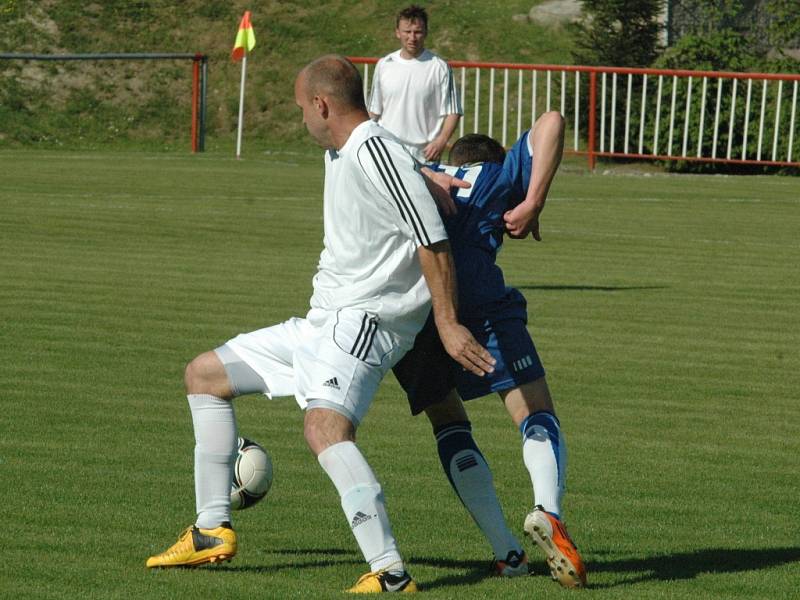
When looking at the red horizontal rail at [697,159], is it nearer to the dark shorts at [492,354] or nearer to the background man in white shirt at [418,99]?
the background man in white shirt at [418,99]

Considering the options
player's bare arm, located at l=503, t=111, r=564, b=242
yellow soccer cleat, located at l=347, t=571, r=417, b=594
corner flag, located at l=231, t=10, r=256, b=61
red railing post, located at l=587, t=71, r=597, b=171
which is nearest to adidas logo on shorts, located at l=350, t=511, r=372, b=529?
yellow soccer cleat, located at l=347, t=571, r=417, b=594

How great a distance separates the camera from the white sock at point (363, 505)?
219 inches

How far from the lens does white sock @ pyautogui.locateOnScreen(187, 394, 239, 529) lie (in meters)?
6.07

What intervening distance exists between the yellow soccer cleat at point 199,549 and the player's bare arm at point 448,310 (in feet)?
3.69

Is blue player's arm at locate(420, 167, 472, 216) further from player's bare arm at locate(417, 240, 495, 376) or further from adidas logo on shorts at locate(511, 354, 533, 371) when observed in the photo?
adidas logo on shorts at locate(511, 354, 533, 371)

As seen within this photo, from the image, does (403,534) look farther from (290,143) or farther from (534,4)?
(534,4)

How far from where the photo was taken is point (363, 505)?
5.56 metres

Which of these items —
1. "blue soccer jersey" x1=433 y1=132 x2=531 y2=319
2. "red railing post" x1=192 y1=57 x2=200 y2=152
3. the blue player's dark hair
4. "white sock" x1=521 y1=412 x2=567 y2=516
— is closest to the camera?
"white sock" x1=521 y1=412 x2=567 y2=516

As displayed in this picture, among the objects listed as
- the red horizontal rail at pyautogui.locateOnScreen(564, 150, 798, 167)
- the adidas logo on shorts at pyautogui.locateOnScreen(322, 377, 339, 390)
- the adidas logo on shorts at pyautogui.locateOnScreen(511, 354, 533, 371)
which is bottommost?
the red horizontal rail at pyautogui.locateOnScreen(564, 150, 798, 167)

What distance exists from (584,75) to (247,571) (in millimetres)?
27828

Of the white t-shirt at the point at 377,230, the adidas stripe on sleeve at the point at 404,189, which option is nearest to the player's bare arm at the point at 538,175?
the white t-shirt at the point at 377,230

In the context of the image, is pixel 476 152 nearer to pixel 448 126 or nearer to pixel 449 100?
pixel 448 126

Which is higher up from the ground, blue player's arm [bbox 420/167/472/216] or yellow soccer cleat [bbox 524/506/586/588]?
blue player's arm [bbox 420/167/472/216]

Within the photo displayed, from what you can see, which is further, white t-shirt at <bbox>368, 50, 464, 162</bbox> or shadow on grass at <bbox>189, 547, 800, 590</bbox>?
white t-shirt at <bbox>368, 50, 464, 162</bbox>
